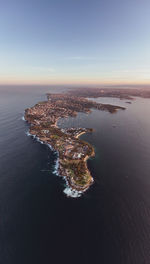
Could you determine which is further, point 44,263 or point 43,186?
point 43,186

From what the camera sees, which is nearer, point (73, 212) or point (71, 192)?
point (73, 212)

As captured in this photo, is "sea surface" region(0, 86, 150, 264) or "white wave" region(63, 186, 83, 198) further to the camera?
"white wave" region(63, 186, 83, 198)

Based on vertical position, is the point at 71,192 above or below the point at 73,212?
above

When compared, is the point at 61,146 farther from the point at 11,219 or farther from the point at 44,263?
the point at 44,263

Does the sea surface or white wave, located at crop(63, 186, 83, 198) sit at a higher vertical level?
white wave, located at crop(63, 186, 83, 198)

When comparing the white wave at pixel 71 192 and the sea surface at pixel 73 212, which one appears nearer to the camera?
the sea surface at pixel 73 212

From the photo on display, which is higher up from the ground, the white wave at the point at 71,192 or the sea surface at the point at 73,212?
the white wave at the point at 71,192

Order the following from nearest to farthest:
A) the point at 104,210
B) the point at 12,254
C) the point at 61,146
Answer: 1. the point at 12,254
2. the point at 104,210
3. the point at 61,146

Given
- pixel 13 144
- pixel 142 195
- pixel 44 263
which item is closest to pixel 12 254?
pixel 44 263
